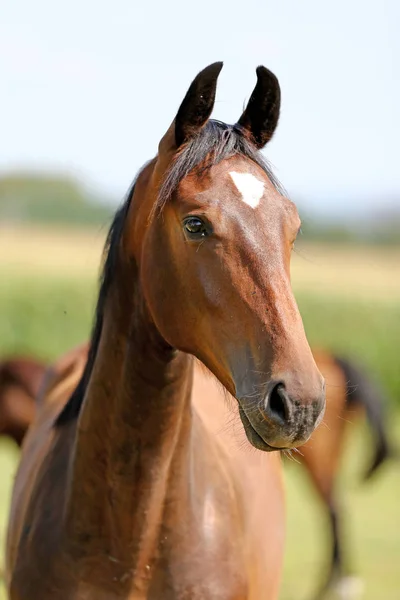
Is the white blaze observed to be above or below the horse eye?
above

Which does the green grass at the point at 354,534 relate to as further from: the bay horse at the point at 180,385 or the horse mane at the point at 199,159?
the horse mane at the point at 199,159

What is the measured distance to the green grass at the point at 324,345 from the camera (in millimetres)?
8156

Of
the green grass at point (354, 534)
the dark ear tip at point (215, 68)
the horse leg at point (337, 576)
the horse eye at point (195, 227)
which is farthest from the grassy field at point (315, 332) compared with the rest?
the dark ear tip at point (215, 68)

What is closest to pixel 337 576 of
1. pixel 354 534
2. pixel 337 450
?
pixel 337 450

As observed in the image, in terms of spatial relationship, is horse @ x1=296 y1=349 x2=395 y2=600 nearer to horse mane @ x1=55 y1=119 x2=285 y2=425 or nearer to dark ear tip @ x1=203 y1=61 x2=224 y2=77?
horse mane @ x1=55 y1=119 x2=285 y2=425

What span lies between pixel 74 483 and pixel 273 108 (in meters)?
1.37

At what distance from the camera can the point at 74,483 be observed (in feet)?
10.2

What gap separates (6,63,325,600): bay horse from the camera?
255cm

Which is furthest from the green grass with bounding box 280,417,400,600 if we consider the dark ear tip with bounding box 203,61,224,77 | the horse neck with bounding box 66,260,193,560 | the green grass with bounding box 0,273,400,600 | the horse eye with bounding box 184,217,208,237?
the dark ear tip with bounding box 203,61,224,77

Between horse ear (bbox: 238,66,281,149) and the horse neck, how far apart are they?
61 centimetres

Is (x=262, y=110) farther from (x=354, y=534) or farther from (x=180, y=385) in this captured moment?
(x=354, y=534)

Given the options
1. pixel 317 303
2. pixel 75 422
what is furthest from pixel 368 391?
pixel 317 303

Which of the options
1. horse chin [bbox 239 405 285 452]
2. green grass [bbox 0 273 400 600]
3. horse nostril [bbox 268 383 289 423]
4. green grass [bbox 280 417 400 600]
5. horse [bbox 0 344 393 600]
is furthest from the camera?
green grass [bbox 0 273 400 600]

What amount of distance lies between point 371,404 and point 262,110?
4961 mm
